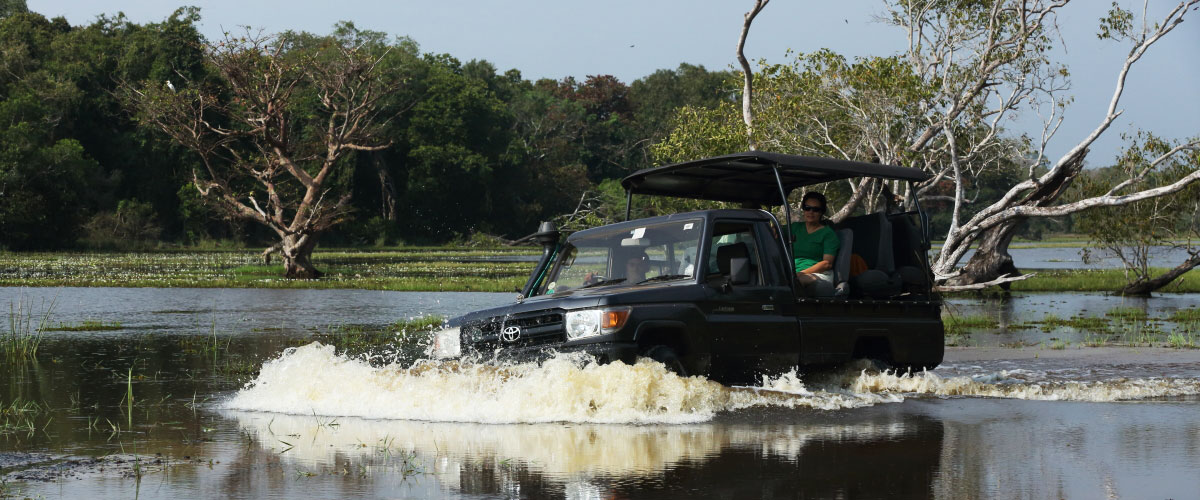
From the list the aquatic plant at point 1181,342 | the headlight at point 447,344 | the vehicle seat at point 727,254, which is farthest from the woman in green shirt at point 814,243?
the aquatic plant at point 1181,342

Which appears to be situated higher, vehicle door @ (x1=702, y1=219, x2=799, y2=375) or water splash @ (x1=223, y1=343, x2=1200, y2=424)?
vehicle door @ (x1=702, y1=219, x2=799, y2=375)

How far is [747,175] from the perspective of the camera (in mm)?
13461

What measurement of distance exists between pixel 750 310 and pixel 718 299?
0.40 metres

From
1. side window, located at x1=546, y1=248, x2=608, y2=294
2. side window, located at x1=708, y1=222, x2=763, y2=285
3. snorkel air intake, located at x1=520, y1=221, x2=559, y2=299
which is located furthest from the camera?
snorkel air intake, located at x1=520, y1=221, x2=559, y2=299

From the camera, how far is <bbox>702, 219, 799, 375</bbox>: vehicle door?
10656 mm

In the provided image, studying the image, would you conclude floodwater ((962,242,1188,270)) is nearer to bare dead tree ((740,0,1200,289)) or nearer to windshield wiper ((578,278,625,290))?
bare dead tree ((740,0,1200,289))

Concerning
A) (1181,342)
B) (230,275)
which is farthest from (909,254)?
(230,275)

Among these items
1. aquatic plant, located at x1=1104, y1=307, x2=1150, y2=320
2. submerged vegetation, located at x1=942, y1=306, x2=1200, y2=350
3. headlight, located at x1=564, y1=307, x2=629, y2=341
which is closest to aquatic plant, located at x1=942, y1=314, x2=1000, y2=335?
submerged vegetation, located at x1=942, y1=306, x2=1200, y2=350

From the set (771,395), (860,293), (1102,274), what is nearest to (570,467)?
(771,395)

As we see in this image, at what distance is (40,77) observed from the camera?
71.2 m

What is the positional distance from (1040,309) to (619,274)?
19.8m

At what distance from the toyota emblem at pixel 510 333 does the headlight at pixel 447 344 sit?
516mm

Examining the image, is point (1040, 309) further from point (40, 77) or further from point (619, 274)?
point (40, 77)

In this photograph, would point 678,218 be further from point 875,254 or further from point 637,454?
point 637,454
